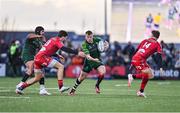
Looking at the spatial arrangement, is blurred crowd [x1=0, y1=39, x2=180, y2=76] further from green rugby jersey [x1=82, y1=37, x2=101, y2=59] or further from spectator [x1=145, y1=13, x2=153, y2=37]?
green rugby jersey [x1=82, y1=37, x2=101, y2=59]

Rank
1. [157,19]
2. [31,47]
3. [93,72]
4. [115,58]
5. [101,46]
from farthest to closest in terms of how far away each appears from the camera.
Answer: [157,19], [115,58], [93,72], [31,47], [101,46]

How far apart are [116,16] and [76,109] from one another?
29399mm

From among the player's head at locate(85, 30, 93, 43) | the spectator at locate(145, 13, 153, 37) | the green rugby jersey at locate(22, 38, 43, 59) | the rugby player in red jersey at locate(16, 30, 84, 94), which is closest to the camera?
Result: the rugby player in red jersey at locate(16, 30, 84, 94)

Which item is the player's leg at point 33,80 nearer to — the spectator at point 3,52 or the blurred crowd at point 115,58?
the blurred crowd at point 115,58

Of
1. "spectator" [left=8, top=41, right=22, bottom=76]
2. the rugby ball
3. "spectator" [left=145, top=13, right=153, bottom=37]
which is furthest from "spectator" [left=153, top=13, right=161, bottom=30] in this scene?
the rugby ball

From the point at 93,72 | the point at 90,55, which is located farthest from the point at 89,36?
the point at 93,72

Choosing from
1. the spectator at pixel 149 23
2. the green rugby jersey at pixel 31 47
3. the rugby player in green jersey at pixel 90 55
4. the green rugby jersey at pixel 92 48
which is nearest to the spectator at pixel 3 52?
the spectator at pixel 149 23

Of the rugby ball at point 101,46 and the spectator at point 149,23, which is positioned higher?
the rugby ball at point 101,46

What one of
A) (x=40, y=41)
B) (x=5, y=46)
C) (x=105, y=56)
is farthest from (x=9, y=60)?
(x=40, y=41)

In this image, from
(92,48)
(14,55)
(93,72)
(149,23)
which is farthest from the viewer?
(149,23)

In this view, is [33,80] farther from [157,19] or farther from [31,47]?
[157,19]

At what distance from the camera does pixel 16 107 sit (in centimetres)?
1698

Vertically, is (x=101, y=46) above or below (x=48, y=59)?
above

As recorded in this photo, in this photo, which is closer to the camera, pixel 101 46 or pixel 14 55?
pixel 101 46
